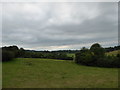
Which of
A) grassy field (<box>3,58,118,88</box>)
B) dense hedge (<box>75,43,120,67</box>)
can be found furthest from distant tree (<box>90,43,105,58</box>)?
grassy field (<box>3,58,118,88</box>)

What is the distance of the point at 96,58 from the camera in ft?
103

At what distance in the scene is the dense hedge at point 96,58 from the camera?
96.7 feet

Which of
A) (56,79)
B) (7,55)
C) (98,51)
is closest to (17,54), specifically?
(7,55)

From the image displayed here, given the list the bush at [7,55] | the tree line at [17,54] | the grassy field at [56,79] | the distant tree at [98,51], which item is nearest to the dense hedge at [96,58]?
the distant tree at [98,51]

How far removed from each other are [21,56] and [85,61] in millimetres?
16943

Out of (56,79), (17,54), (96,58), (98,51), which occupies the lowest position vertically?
(56,79)

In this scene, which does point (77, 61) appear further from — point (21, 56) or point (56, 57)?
point (21, 56)

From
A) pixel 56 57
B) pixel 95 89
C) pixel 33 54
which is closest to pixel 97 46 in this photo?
pixel 56 57

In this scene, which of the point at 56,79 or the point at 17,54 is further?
the point at 17,54

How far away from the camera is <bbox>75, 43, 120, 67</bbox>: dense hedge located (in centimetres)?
2947

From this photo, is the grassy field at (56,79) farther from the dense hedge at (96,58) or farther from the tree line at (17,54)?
the dense hedge at (96,58)

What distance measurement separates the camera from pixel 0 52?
23500mm

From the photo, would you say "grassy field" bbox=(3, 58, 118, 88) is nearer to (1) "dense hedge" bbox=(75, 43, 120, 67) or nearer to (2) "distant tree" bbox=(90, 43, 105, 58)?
(1) "dense hedge" bbox=(75, 43, 120, 67)

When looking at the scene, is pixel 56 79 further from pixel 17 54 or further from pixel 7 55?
pixel 17 54
